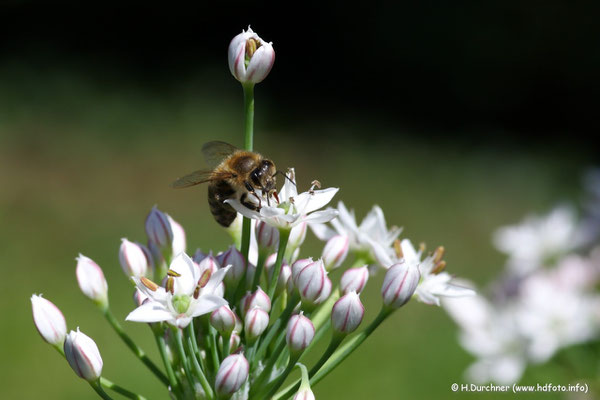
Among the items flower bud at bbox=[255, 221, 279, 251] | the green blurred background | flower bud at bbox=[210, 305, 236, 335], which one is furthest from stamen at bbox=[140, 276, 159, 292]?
the green blurred background

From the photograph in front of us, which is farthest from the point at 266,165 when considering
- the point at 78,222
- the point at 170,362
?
the point at 78,222

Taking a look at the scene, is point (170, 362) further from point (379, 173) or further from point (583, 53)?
point (583, 53)

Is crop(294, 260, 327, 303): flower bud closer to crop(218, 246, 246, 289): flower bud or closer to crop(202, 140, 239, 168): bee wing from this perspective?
crop(218, 246, 246, 289): flower bud

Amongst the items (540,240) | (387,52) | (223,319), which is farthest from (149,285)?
(387,52)

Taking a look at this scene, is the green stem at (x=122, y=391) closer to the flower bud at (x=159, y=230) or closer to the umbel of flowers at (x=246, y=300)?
the umbel of flowers at (x=246, y=300)

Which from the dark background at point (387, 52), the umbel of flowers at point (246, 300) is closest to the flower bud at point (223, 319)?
the umbel of flowers at point (246, 300)

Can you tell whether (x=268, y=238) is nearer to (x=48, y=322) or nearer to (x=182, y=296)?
(x=182, y=296)

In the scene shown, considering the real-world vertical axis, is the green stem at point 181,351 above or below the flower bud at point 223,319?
below
